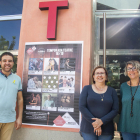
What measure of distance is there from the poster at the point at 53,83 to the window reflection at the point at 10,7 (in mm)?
1231

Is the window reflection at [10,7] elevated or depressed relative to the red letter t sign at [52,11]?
elevated

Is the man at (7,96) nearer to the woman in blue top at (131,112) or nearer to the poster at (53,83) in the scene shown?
the poster at (53,83)

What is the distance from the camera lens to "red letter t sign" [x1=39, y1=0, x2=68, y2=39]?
8.10 ft

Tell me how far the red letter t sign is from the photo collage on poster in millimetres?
556

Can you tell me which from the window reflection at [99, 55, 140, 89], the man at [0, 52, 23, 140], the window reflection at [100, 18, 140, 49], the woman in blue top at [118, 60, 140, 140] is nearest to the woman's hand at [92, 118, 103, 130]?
the woman in blue top at [118, 60, 140, 140]

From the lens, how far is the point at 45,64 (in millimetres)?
2502

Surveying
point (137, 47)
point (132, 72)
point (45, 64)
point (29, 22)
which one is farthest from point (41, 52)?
point (137, 47)

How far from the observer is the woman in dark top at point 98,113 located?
1.61m

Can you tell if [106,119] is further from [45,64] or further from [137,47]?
[137,47]

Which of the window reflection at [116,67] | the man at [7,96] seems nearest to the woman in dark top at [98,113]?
the window reflection at [116,67]

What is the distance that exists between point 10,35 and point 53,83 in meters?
1.75

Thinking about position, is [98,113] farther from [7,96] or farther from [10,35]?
[10,35]

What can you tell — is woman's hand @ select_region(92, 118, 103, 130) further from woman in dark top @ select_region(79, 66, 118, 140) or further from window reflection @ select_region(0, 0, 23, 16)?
window reflection @ select_region(0, 0, 23, 16)

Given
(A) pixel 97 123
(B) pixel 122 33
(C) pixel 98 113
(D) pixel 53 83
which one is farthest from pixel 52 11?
(A) pixel 97 123
